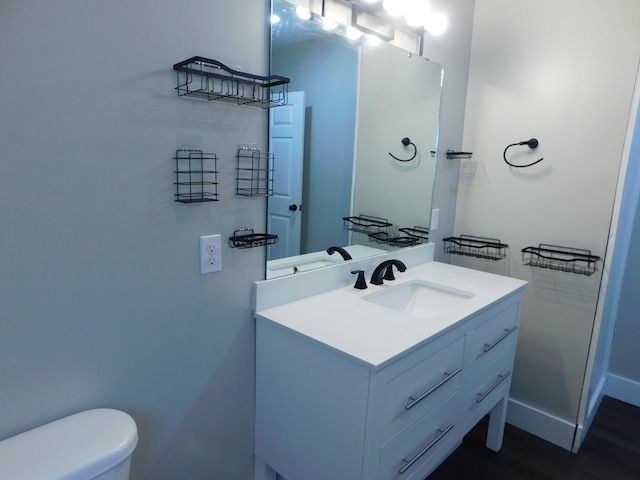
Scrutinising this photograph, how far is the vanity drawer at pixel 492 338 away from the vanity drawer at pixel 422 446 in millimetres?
185

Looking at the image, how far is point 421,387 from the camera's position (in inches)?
52.0

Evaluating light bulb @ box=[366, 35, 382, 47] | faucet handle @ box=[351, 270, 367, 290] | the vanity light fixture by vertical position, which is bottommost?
faucet handle @ box=[351, 270, 367, 290]

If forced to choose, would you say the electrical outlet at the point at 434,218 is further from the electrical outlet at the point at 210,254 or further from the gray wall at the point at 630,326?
the electrical outlet at the point at 210,254

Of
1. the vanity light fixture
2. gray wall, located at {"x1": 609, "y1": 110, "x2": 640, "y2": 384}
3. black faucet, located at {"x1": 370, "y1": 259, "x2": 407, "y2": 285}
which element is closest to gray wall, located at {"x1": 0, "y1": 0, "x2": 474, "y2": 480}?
the vanity light fixture

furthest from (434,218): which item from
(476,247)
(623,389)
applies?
(623,389)

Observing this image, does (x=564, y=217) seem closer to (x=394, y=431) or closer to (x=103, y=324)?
(x=394, y=431)

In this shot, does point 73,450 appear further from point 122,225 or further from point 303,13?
point 303,13

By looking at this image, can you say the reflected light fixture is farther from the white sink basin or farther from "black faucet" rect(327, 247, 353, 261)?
the white sink basin

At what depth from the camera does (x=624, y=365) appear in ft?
8.57

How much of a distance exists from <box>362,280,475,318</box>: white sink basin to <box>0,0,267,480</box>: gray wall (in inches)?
26.4

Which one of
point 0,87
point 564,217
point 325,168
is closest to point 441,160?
point 564,217

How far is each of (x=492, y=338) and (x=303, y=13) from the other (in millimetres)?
1467

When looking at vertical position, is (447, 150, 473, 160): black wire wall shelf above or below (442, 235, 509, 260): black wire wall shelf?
above

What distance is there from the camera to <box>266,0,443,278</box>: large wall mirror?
149cm
